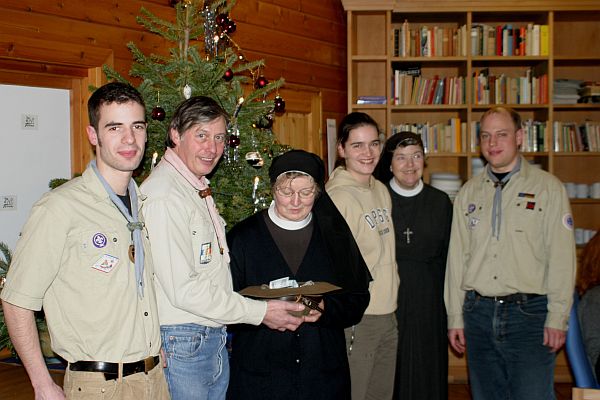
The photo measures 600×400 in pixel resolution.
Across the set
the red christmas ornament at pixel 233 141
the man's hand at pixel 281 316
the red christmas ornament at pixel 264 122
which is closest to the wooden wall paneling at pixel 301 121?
the red christmas ornament at pixel 264 122

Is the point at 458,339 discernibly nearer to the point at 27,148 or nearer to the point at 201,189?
the point at 201,189

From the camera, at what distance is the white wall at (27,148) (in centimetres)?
342

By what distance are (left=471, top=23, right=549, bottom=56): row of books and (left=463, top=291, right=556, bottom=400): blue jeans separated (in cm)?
303

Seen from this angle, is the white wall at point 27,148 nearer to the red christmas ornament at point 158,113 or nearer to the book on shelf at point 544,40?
the red christmas ornament at point 158,113

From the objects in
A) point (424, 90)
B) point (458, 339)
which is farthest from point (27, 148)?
point (424, 90)

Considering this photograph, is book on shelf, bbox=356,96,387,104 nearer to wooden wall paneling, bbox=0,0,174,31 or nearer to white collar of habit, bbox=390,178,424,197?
wooden wall paneling, bbox=0,0,174,31

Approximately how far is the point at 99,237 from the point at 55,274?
16 cm

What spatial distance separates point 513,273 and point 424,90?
2899 mm

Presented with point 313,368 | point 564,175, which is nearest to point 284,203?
point 313,368

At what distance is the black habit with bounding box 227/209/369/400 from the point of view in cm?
258

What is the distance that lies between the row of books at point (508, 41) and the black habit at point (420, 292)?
2423 millimetres

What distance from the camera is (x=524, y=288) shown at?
314 centimetres

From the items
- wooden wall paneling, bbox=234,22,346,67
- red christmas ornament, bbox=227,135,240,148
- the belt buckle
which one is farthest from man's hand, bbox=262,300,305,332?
wooden wall paneling, bbox=234,22,346,67

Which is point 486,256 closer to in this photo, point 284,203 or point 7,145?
point 284,203
